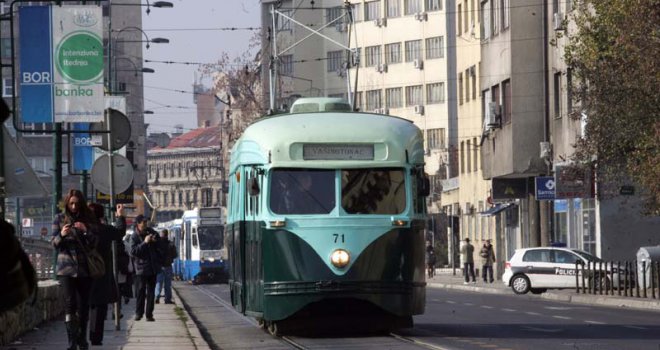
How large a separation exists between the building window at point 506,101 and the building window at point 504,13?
205cm

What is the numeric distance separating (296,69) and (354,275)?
324 feet

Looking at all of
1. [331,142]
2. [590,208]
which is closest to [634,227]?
[590,208]

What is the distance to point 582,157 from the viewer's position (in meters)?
40.2

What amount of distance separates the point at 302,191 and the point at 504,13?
4034cm

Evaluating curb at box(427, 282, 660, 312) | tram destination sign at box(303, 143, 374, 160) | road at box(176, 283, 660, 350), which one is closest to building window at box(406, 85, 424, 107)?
curb at box(427, 282, 660, 312)

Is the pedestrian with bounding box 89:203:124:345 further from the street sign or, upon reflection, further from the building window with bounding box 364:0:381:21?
the building window with bounding box 364:0:381:21

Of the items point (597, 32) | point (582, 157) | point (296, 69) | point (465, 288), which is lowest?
point (465, 288)

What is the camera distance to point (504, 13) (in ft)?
198

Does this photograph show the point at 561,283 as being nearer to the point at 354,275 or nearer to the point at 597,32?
the point at 597,32

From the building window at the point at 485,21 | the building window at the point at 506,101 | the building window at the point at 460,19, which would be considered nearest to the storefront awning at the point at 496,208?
the building window at the point at 506,101

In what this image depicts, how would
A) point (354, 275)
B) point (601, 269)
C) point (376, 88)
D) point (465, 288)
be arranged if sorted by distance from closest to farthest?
point (354, 275) < point (601, 269) < point (465, 288) < point (376, 88)

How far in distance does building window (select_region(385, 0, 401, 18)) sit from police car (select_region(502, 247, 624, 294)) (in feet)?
205

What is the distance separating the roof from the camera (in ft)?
617

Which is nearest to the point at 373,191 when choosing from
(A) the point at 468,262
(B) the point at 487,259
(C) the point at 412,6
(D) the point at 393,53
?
(A) the point at 468,262
